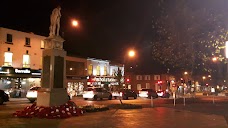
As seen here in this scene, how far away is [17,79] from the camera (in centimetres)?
4134

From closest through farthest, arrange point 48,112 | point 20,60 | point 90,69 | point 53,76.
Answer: point 48,112, point 53,76, point 20,60, point 90,69

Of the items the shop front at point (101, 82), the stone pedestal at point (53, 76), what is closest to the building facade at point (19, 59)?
the shop front at point (101, 82)

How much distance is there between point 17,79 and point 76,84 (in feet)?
47.8

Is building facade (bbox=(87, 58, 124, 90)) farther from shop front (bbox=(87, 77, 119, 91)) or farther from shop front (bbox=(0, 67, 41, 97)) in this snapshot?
shop front (bbox=(0, 67, 41, 97))

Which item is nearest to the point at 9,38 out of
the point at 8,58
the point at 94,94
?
the point at 8,58

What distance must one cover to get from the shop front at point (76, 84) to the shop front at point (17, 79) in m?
8.83

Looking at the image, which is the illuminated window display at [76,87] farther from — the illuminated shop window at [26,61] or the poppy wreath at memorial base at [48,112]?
the poppy wreath at memorial base at [48,112]

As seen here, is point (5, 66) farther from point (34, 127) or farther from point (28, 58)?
point (34, 127)

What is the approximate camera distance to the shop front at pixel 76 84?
52.0 m

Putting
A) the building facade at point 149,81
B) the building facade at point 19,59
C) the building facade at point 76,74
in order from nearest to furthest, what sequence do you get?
the building facade at point 19,59 → the building facade at point 76,74 → the building facade at point 149,81

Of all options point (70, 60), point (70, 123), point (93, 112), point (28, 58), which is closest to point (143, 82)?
point (70, 60)

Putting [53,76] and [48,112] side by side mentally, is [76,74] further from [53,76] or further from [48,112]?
[48,112]

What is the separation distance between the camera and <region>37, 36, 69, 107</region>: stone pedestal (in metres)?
17.7

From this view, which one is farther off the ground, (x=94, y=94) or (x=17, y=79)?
(x=17, y=79)
